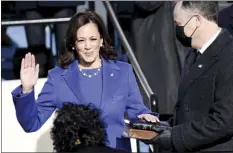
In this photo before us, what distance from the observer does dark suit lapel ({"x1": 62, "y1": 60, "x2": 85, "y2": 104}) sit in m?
4.18

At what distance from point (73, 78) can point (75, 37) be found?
0.23 meters

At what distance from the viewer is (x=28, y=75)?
3914 mm

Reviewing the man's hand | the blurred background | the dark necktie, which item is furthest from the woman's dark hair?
the blurred background

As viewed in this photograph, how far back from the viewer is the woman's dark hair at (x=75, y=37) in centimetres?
421

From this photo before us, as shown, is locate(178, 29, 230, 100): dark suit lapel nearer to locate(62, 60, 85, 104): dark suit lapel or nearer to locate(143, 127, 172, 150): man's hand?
locate(143, 127, 172, 150): man's hand

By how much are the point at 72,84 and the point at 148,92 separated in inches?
69.1

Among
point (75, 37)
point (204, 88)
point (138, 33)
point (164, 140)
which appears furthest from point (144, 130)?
point (138, 33)

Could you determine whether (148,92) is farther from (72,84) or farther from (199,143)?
(199,143)

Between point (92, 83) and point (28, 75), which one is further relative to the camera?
point (92, 83)

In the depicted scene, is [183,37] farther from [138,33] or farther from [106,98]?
[138,33]

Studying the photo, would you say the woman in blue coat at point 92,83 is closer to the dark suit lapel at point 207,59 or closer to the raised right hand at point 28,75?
the raised right hand at point 28,75

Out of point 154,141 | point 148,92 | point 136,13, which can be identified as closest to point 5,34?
point 136,13

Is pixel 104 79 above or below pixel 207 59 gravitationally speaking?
below

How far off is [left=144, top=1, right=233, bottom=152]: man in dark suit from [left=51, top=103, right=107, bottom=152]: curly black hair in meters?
0.40
